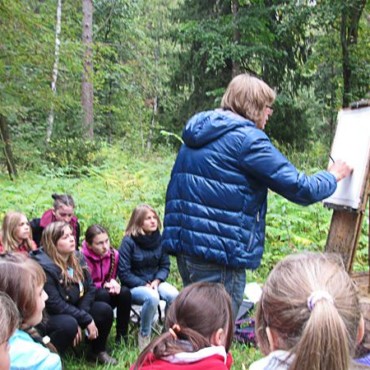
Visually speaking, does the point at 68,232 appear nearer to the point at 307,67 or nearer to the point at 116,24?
the point at 307,67

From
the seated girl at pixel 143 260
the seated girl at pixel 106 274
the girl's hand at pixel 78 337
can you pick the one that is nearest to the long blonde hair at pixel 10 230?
the seated girl at pixel 106 274

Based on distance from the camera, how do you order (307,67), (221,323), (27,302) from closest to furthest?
(221,323) < (27,302) < (307,67)

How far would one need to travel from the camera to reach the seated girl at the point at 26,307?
221 centimetres

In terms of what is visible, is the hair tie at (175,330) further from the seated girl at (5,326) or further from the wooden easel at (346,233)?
the wooden easel at (346,233)

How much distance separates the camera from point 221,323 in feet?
6.40

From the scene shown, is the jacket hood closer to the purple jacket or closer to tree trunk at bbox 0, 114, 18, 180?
the purple jacket

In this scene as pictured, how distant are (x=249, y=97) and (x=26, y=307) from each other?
1.51 m

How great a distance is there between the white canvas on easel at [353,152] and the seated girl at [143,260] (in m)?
1.48

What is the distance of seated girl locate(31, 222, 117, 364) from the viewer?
3195mm

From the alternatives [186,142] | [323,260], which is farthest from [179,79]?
[323,260]

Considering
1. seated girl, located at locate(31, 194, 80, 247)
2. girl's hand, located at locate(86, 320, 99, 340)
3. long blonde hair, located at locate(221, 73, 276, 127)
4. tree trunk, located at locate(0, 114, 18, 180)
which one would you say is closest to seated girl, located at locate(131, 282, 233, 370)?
long blonde hair, located at locate(221, 73, 276, 127)

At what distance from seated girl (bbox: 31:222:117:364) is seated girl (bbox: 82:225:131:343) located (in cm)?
20

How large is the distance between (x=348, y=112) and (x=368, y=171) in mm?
572

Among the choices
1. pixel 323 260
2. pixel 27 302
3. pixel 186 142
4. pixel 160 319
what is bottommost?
pixel 160 319
